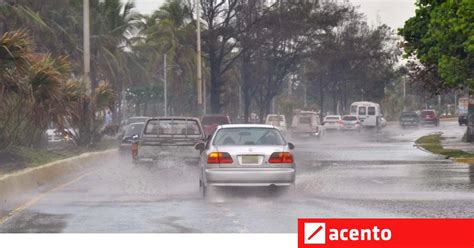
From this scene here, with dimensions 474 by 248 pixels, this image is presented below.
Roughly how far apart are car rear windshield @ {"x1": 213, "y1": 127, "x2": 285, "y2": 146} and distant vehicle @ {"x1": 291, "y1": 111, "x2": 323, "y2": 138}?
142 feet

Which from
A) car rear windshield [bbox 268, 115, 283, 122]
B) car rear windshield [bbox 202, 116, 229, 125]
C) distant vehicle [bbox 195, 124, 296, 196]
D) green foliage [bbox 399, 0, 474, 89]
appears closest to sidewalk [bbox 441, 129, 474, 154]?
green foliage [bbox 399, 0, 474, 89]

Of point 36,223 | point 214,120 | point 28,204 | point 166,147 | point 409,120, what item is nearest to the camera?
point 36,223

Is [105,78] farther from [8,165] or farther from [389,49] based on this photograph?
[389,49]

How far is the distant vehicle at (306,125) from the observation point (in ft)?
212

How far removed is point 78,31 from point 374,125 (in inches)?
1402

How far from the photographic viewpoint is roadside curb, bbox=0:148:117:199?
20.9 m

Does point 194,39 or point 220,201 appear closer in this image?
point 220,201

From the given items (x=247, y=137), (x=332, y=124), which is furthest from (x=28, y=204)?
(x=332, y=124)

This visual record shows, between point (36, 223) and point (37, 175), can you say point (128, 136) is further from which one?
point (36, 223)

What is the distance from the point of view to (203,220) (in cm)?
1584

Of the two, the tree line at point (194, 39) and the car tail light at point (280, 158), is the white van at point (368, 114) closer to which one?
the tree line at point (194, 39)

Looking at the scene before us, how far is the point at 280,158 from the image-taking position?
65.5ft

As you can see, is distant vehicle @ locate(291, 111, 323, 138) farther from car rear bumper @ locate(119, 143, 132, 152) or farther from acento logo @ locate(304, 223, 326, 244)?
acento logo @ locate(304, 223, 326, 244)

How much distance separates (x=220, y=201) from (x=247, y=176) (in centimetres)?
80
